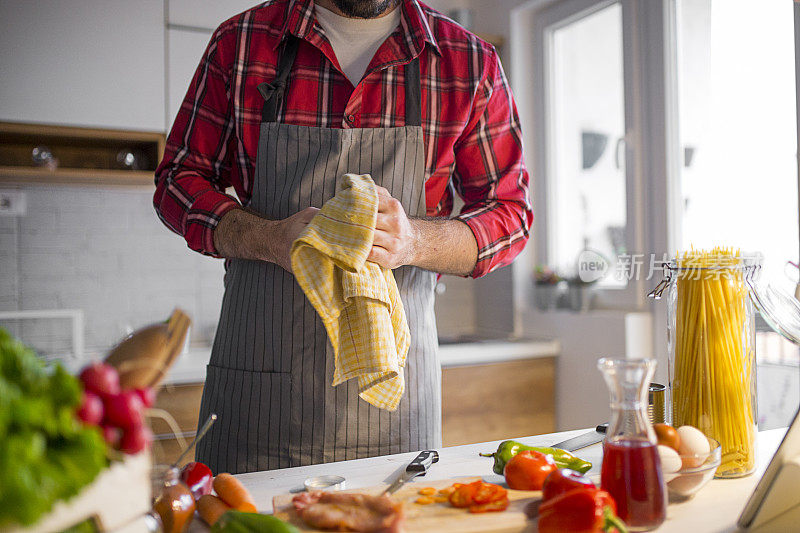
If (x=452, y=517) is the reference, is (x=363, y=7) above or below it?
above

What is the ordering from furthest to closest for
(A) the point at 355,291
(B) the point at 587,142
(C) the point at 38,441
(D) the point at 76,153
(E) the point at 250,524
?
(B) the point at 587,142, (D) the point at 76,153, (A) the point at 355,291, (E) the point at 250,524, (C) the point at 38,441

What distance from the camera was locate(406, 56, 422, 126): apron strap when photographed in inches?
53.3

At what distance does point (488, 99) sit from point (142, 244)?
1805 millimetres

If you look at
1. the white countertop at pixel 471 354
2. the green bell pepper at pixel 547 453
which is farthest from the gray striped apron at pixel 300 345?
the white countertop at pixel 471 354

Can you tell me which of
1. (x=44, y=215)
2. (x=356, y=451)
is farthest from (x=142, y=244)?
(x=356, y=451)

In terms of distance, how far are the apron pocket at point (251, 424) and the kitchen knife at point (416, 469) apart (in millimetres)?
318

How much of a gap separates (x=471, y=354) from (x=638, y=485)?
69.9 inches

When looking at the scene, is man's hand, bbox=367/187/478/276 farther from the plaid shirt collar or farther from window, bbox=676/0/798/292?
window, bbox=676/0/798/292

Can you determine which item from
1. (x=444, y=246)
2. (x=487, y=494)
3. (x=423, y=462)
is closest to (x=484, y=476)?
(x=423, y=462)

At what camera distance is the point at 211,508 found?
30.2 inches

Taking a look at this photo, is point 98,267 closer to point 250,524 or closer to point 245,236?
point 245,236

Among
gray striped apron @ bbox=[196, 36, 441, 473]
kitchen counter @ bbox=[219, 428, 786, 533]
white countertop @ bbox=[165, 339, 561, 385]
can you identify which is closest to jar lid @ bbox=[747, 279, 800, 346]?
kitchen counter @ bbox=[219, 428, 786, 533]

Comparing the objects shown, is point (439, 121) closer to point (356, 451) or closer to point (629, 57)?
point (356, 451)

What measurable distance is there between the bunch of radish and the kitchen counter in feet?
0.99
